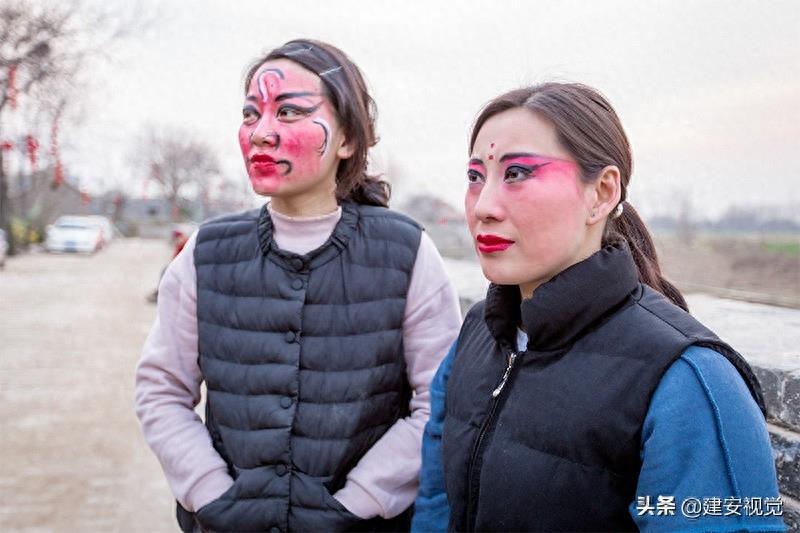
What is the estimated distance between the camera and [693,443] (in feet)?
3.59

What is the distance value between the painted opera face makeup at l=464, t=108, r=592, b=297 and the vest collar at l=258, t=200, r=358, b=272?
1.94 feet

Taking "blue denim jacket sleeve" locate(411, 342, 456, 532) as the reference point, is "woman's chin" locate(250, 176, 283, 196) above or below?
above

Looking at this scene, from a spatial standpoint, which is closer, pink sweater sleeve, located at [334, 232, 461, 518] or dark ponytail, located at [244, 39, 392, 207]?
pink sweater sleeve, located at [334, 232, 461, 518]

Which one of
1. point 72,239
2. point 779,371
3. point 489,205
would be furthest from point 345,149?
point 72,239

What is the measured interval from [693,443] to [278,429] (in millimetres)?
1064

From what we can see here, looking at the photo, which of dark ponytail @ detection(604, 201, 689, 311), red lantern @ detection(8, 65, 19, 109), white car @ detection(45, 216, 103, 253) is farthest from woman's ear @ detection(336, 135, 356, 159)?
white car @ detection(45, 216, 103, 253)

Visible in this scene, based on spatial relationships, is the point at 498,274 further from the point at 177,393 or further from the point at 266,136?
the point at 177,393

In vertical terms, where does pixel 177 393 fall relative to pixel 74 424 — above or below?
above

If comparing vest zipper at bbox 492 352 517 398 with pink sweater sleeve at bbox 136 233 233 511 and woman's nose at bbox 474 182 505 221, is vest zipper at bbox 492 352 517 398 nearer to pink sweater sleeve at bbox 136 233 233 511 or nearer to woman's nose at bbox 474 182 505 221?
woman's nose at bbox 474 182 505 221

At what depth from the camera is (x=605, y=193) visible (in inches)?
54.1

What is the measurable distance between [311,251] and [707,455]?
116cm

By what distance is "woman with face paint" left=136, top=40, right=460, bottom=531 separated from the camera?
1.79 meters

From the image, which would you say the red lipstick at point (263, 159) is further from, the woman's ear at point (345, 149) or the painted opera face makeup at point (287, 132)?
the woman's ear at point (345, 149)

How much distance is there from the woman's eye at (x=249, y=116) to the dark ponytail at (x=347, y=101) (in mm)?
107
